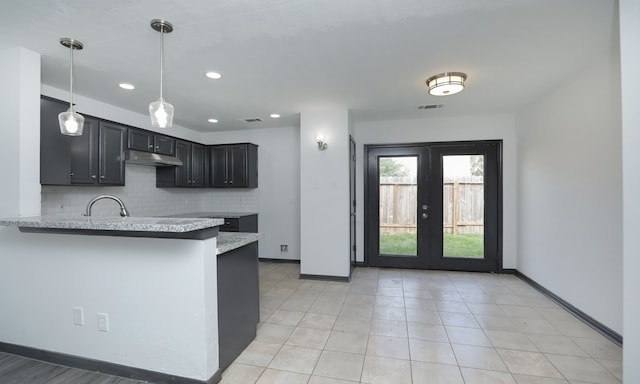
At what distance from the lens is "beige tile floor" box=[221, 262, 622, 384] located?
203cm

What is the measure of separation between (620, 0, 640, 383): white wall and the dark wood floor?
9.67 feet

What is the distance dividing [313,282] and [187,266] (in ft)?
8.35

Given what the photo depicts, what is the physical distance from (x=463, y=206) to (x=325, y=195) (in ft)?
7.50

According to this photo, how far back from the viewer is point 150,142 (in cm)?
412

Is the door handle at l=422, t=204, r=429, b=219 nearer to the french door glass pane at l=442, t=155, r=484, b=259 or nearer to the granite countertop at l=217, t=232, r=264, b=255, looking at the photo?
the french door glass pane at l=442, t=155, r=484, b=259

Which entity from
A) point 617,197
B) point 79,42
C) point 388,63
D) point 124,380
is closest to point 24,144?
point 79,42

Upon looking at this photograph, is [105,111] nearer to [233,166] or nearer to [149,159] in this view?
[149,159]

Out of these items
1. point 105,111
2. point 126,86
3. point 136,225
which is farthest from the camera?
point 105,111

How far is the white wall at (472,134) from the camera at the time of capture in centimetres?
443

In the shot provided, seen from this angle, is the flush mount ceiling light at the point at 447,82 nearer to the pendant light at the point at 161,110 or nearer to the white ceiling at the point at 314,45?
the white ceiling at the point at 314,45

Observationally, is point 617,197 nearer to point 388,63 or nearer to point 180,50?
point 388,63

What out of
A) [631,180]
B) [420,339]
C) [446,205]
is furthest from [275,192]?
[631,180]

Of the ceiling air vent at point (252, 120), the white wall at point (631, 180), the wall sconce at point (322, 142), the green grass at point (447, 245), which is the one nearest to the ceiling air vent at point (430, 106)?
the wall sconce at point (322, 142)

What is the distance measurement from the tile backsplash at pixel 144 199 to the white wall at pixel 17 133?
3.31ft
